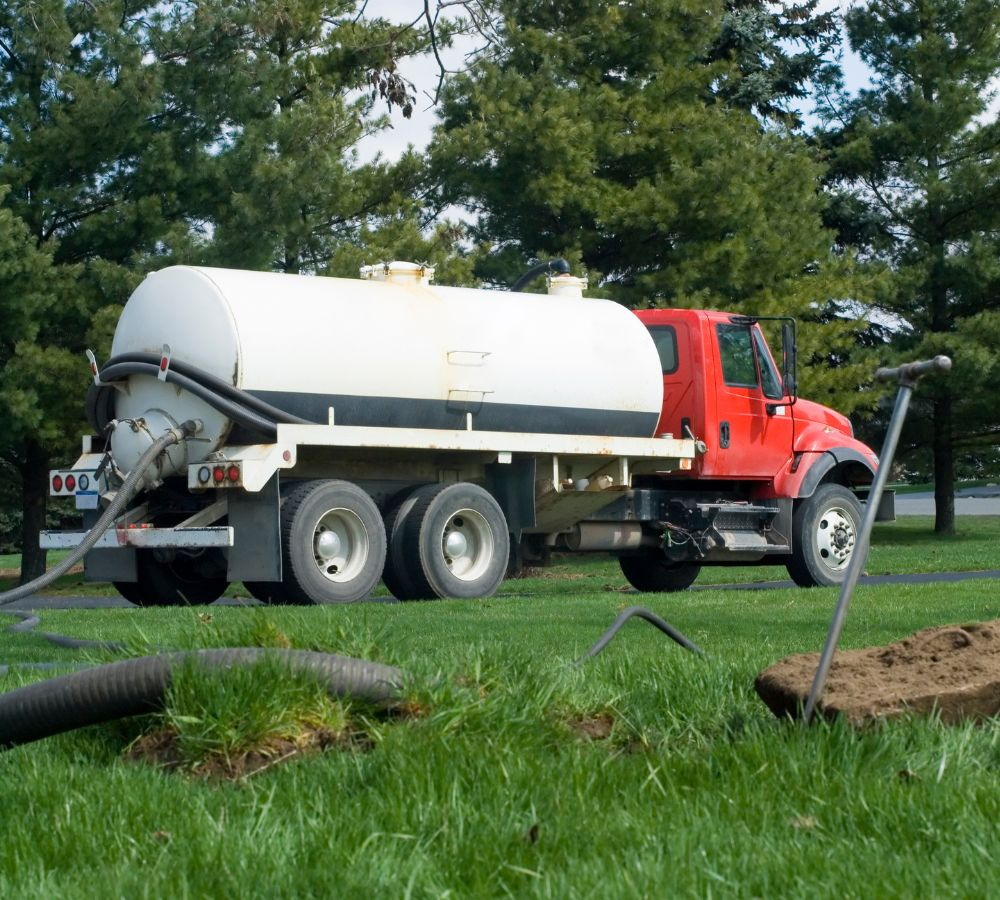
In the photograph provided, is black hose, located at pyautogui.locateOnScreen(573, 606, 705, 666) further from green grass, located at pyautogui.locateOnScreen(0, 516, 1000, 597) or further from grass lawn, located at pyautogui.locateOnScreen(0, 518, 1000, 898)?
green grass, located at pyautogui.locateOnScreen(0, 516, 1000, 597)

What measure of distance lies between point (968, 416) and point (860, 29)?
27.4 feet

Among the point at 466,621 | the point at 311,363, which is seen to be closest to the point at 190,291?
the point at 311,363

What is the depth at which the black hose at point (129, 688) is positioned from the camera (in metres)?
4.61

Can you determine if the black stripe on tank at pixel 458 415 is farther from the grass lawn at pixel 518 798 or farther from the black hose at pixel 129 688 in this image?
the black hose at pixel 129 688

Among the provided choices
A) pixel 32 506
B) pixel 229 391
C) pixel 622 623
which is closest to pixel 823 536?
pixel 229 391

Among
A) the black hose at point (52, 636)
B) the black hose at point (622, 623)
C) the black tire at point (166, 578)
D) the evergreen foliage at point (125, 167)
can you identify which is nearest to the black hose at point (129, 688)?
the black hose at point (622, 623)

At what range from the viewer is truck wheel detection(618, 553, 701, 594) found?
63.7ft

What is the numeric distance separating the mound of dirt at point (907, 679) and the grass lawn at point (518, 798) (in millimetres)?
98

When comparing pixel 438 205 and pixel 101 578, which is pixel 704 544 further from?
pixel 438 205

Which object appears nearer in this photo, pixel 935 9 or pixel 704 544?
pixel 704 544

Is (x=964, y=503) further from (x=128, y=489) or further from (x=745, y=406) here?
(x=128, y=489)

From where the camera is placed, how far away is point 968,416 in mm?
32844

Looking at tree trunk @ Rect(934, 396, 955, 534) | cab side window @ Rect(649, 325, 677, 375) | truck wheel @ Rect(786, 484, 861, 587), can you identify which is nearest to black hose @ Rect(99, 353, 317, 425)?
cab side window @ Rect(649, 325, 677, 375)

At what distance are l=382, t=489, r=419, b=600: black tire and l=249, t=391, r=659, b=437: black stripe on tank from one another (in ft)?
2.97
